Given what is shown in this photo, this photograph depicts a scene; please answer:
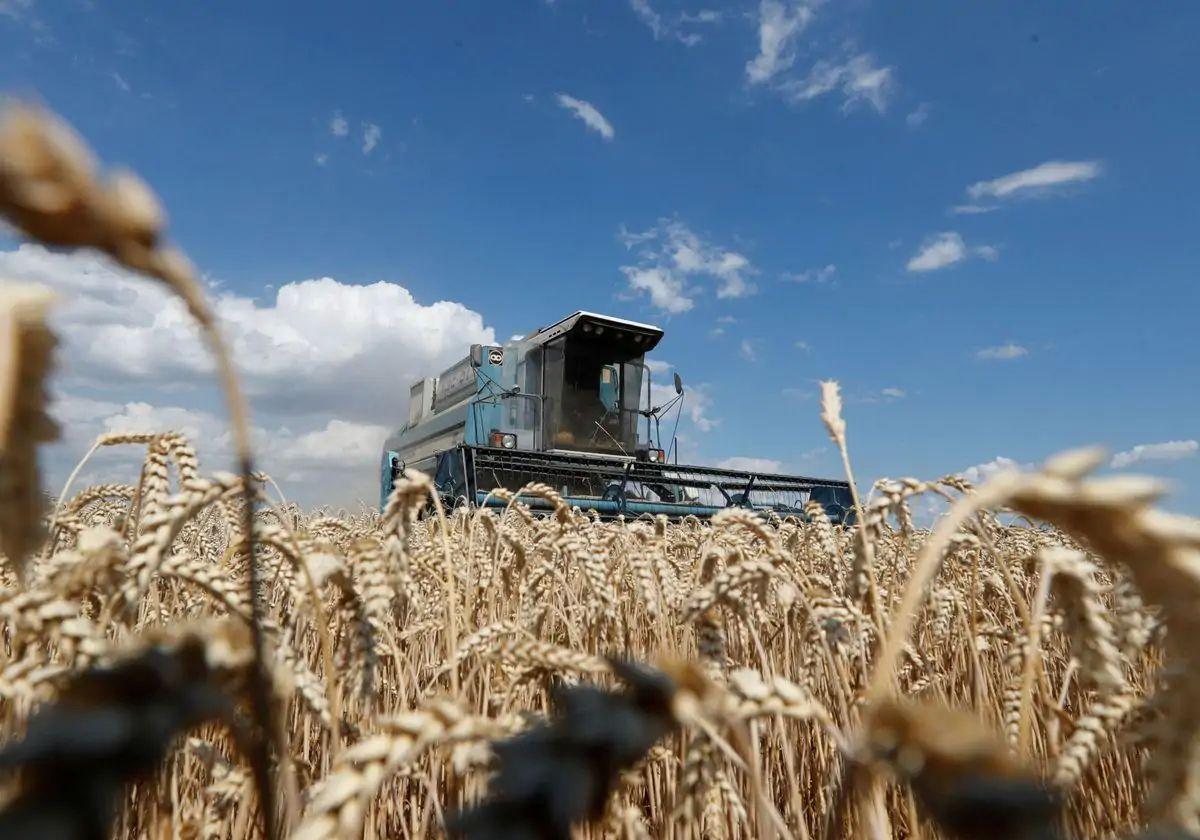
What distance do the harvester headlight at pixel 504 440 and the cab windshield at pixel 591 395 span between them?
0.73 meters

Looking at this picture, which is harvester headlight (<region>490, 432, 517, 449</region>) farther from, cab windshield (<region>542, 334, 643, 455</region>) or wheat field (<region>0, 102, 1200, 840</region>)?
wheat field (<region>0, 102, 1200, 840</region>)

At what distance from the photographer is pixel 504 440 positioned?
1157 cm

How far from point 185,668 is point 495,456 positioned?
1001cm

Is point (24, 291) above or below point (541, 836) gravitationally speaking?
above

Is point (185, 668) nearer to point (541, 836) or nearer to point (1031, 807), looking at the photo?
point (541, 836)

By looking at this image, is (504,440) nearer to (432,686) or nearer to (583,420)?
(583,420)

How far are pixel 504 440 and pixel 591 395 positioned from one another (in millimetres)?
1932

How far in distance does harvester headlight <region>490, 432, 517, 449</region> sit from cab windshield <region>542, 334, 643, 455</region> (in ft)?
2.38

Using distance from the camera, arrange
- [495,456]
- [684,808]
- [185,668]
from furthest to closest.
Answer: [495,456] < [684,808] < [185,668]

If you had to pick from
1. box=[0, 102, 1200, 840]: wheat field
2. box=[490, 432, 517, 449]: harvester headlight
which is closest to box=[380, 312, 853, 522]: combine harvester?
box=[490, 432, 517, 449]: harvester headlight

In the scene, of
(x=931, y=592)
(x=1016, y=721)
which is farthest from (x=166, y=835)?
(x=931, y=592)

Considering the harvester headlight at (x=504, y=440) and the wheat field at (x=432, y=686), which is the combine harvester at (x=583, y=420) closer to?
the harvester headlight at (x=504, y=440)

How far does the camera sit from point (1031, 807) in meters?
0.34

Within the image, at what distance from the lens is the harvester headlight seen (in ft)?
37.7
